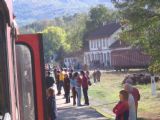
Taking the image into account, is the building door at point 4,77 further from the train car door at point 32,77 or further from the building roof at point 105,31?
the building roof at point 105,31

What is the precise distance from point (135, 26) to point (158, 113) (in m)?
4.17

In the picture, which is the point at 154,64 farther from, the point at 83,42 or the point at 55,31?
the point at 55,31

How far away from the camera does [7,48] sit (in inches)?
140

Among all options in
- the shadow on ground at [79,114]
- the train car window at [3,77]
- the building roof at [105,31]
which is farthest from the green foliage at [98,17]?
the train car window at [3,77]

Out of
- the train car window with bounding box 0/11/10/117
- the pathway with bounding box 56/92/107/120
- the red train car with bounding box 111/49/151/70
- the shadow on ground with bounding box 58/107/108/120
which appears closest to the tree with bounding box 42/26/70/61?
the red train car with bounding box 111/49/151/70

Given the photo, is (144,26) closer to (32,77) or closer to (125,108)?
(125,108)

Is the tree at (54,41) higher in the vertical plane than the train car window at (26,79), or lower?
higher

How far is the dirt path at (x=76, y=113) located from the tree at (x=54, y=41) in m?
106

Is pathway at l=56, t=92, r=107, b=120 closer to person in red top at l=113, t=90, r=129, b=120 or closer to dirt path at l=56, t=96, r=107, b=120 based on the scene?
dirt path at l=56, t=96, r=107, b=120

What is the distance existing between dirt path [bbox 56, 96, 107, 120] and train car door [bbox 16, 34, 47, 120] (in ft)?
50.8

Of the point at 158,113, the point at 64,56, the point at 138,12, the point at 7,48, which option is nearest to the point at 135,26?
the point at 138,12

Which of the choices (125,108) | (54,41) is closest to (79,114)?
(125,108)

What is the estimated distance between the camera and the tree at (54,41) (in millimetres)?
139750

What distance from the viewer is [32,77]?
17.1ft
